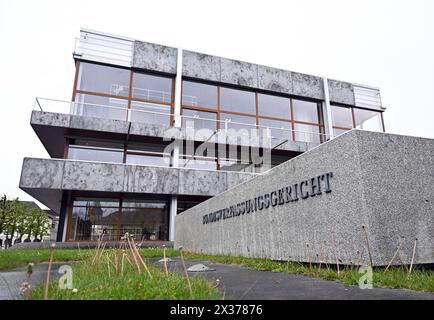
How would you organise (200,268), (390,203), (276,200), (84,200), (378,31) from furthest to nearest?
(84,200) < (378,31) < (276,200) < (200,268) < (390,203)

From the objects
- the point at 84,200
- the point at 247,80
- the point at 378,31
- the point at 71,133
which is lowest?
the point at 84,200

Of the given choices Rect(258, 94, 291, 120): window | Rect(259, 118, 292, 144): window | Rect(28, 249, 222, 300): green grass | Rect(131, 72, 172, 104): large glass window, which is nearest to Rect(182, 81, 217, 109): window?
Rect(131, 72, 172, 104): large glass window

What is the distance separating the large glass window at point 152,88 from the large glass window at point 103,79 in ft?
1.65

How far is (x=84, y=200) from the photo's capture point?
16.6 m

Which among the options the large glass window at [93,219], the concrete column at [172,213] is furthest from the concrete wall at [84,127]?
the large glass window at [93,219]

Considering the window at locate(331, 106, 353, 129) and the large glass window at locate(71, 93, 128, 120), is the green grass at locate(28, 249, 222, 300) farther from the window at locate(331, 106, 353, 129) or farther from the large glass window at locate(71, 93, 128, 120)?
the window at locate(331, 106, 353, 129)

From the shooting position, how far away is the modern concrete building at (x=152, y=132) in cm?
1566

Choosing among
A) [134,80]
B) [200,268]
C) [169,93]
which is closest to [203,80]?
[169,93]

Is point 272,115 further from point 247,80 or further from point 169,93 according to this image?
point 169,93

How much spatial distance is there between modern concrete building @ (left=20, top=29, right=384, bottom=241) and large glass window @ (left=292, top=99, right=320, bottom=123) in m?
0.09

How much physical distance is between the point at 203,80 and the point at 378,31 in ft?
34.3

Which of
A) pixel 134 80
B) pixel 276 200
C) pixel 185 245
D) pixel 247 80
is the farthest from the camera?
pixel 247 80

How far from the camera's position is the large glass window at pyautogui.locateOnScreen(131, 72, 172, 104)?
18.0 meters

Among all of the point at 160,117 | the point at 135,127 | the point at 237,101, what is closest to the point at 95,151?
the point at 135,127
